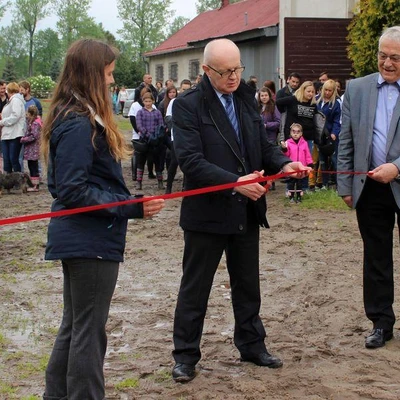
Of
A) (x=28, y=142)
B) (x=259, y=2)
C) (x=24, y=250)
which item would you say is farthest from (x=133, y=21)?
(x=24, y=250)

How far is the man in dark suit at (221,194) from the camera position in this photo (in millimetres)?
4996

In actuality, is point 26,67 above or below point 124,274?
above

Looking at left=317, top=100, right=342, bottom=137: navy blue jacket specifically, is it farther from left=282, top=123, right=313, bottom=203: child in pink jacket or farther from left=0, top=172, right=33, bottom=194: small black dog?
left=0, top=172, right=33, bottom=194: small black dog

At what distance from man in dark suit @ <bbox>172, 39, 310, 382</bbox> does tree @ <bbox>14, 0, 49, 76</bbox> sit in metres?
101

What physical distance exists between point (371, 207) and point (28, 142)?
10.4m

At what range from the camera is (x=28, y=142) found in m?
15.1

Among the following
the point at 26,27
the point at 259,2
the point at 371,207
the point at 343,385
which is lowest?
the point at 343,385

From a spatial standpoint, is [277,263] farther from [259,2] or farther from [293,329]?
[259,2]

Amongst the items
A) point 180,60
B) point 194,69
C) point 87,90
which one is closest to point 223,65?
point 87,90

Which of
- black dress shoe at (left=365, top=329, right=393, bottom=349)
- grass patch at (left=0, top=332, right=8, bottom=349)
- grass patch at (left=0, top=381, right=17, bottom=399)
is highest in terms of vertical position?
black dress shoe at (left=365, top=329, right=393, bottom=349)

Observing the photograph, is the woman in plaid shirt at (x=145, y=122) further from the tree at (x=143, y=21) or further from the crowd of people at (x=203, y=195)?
the tree at (x=143, y=21)

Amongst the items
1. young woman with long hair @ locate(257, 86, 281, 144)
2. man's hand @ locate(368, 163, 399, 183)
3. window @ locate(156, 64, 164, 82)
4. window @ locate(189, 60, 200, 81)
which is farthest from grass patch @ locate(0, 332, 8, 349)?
window @ locate(156, 64, 164, 82)

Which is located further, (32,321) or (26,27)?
(26,27)

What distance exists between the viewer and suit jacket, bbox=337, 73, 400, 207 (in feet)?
18.3
